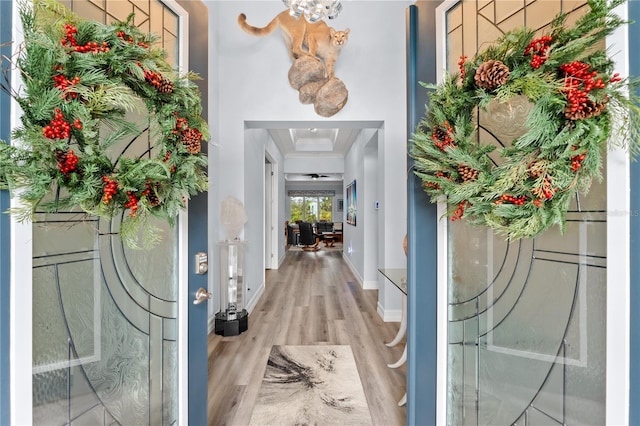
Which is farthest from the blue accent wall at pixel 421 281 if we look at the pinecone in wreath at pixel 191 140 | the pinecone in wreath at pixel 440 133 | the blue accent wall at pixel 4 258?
the blue accent wall at pixel 4 258

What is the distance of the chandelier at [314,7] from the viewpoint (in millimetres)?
2123

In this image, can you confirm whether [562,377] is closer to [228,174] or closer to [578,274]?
[578,274]

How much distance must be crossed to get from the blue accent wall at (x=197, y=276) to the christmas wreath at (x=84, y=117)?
422mm

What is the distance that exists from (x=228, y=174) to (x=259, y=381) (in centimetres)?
206

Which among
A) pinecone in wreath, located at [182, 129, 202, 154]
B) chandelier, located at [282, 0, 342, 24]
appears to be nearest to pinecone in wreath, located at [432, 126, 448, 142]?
pinecone in wreath, located at [182, 129, 202, 154]

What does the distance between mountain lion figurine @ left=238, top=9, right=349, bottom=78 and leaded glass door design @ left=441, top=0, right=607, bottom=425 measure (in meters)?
1.82

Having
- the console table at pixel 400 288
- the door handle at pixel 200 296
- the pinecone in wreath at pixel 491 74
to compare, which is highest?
the pinecone in wreath at pixel 491 74

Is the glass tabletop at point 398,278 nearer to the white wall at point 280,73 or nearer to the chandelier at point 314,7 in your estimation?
the white wall at point 280,73

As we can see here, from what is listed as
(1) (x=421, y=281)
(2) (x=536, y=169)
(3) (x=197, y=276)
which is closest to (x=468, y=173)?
(2) (x=536, y=169)

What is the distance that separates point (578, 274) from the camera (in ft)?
2.78

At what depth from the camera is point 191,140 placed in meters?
1.06

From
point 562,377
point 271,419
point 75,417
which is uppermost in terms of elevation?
point 562,377

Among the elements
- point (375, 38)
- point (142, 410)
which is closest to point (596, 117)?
point (142, 410)

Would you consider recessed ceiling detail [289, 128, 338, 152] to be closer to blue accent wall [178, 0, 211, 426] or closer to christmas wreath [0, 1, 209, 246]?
blue accent wall [178, 0, 211, 426]
